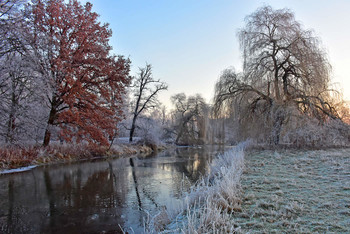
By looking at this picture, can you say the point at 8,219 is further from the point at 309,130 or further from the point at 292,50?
the point at 292,50

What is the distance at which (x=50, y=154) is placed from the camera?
43.9 ft

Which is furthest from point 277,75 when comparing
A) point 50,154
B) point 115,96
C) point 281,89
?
point 50,154

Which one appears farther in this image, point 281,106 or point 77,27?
point 77,27

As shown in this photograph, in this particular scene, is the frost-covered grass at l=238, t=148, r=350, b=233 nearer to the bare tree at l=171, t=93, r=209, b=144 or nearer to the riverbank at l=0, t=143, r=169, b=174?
the riverbank at l=0, t=143, r=169, b=174

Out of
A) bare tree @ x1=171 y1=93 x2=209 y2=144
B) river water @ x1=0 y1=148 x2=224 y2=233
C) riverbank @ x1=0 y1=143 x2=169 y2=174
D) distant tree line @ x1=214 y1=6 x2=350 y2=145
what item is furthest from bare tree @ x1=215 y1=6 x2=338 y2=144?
bare tree @ x1=171 y1=93 x2=209 y2=144

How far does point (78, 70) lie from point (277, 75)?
35.7 feet

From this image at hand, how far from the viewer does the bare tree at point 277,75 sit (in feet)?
37.9

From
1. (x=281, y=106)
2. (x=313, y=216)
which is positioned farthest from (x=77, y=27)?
(x=313, y=216)

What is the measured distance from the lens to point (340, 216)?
3.06 metres

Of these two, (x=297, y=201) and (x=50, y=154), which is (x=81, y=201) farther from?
(x=50, y=154)

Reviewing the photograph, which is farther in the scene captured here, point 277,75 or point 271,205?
point 277,75

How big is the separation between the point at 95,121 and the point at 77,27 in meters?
5.44

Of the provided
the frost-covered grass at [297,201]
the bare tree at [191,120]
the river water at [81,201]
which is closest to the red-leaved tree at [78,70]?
the river water at [81,201]

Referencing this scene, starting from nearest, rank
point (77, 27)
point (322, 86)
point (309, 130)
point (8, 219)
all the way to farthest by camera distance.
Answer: point (8, 219), point (309, 130), point (322, 86), point (77, 27)
